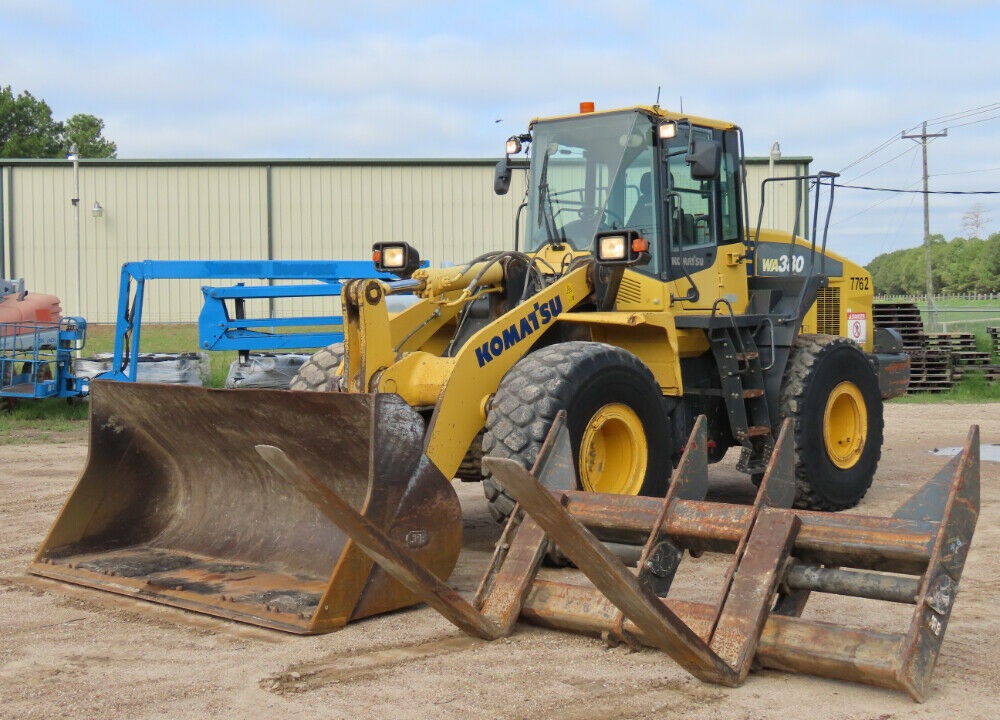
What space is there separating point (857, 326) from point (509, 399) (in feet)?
15.6

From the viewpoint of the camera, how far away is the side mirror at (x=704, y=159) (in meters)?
7.08

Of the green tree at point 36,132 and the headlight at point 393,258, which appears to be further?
the green tree at point 36,132

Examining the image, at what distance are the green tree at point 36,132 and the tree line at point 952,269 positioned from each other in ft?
150

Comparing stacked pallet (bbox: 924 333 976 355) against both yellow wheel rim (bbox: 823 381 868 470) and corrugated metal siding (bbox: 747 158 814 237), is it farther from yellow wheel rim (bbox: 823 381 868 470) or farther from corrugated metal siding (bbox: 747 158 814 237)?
corrugated metal siding (bbox: 747 158 814 237)

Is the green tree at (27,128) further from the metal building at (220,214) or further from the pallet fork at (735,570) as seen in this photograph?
the pallet fork at (735,570)

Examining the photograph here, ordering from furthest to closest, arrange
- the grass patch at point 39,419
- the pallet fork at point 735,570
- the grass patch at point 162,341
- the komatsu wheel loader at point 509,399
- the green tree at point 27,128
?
the green tree at point 27,128 → the grass patch at point 162,341 → the grass patch at point 39,419 → the komatsu wheel loader at point 509,399 → the pallet fork at point 735,570

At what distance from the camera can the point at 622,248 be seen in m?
6.74

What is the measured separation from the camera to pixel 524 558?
5.02 meters

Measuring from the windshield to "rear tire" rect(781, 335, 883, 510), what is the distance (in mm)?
1526

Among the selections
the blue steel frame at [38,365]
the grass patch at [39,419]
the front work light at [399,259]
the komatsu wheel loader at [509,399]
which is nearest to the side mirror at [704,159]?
the komatsu wheel loader at [509,399]

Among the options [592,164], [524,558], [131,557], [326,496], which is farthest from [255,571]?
[592,164]

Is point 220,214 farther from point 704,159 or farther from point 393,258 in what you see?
point 704,159

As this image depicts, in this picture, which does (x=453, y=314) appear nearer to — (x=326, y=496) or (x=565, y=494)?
(x=565, y=494)

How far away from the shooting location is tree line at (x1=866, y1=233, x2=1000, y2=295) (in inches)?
3115
